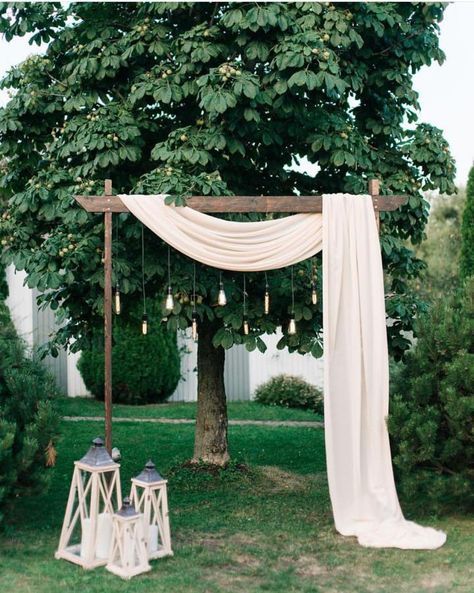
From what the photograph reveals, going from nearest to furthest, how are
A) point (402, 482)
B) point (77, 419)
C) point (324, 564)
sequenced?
point (324, 564) < point (402, 482) < point (77, 419)

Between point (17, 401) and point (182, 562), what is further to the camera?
point (17, 401)

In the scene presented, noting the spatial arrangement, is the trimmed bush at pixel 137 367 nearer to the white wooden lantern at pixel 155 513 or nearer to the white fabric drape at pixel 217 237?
the white fabric drape at pixel 217 237

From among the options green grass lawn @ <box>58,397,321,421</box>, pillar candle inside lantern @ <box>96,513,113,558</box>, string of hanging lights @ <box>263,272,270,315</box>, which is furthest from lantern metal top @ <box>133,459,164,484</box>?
green grass lawn @ <box>58,397,321,421</box>

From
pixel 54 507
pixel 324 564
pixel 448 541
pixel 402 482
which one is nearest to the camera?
pixel 324 564

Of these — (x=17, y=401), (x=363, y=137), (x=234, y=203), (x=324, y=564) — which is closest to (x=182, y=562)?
(x=324, y=564)

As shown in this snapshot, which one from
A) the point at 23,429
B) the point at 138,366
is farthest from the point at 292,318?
the point at 138,366

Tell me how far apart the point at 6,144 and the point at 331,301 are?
9.35ft

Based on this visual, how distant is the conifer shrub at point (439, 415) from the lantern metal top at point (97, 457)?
1.77 metres

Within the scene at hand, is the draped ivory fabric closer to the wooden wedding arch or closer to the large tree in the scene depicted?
the wooden wedding arch

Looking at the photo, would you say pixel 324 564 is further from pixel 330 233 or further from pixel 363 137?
pixel 363 137

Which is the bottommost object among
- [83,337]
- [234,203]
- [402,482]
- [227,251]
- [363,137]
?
[402,482]

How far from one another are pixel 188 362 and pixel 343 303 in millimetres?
7256

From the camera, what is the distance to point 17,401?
488cm

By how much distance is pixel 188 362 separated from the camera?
12.2m
